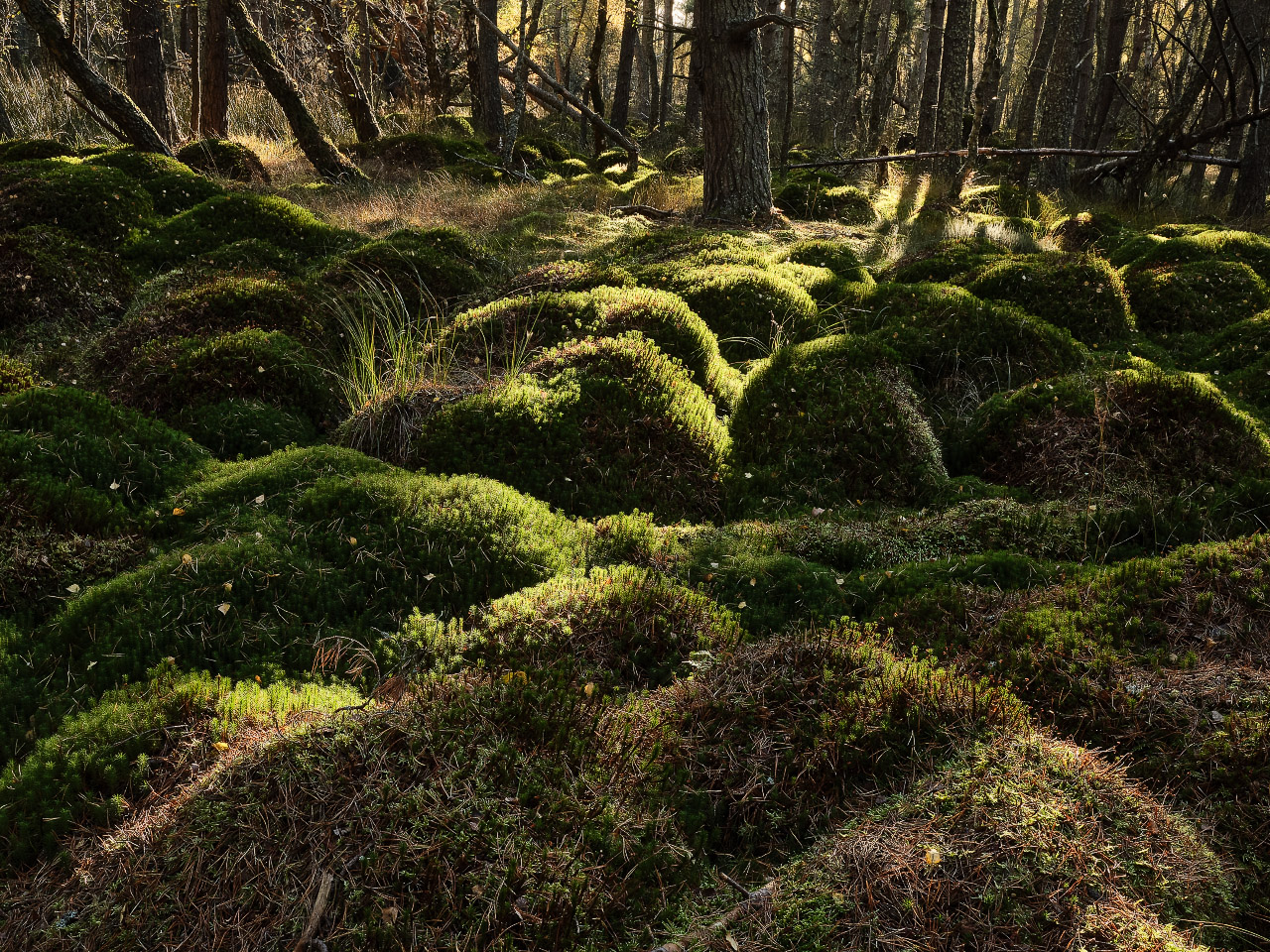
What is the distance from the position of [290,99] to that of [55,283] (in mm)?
6559

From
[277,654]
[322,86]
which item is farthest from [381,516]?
[322,86]

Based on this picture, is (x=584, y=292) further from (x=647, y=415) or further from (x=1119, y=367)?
(x=1119, y=367)

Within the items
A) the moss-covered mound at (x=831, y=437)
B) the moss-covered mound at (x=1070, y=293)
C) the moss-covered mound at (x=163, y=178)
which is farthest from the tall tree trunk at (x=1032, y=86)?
the moss-covered mound at (x=163, y=178)

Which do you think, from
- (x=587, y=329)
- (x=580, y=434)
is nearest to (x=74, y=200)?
(x=587, y=329)

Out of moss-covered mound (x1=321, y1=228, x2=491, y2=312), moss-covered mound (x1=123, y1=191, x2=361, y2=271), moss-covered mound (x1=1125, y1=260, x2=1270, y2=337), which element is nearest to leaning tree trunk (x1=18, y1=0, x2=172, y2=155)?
moss-covered mound (x1=123, y1=191, x2=361, y2=271)

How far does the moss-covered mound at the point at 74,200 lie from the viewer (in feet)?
22.3

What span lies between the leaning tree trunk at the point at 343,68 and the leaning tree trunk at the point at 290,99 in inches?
66.1

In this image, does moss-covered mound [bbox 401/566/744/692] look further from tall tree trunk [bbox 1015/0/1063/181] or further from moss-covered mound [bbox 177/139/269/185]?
tall tree trunk [bbox 1015/0/1063/181]

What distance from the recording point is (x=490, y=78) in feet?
55.6

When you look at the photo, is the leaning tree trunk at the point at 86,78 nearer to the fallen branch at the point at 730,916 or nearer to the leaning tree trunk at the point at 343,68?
the leaning tree trunk at the point at 343,68

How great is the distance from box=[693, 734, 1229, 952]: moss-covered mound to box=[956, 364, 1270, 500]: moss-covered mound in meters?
2.39

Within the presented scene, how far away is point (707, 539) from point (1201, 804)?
219 centimetres

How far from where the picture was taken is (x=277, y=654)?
297cm

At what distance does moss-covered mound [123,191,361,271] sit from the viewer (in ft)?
23.3
